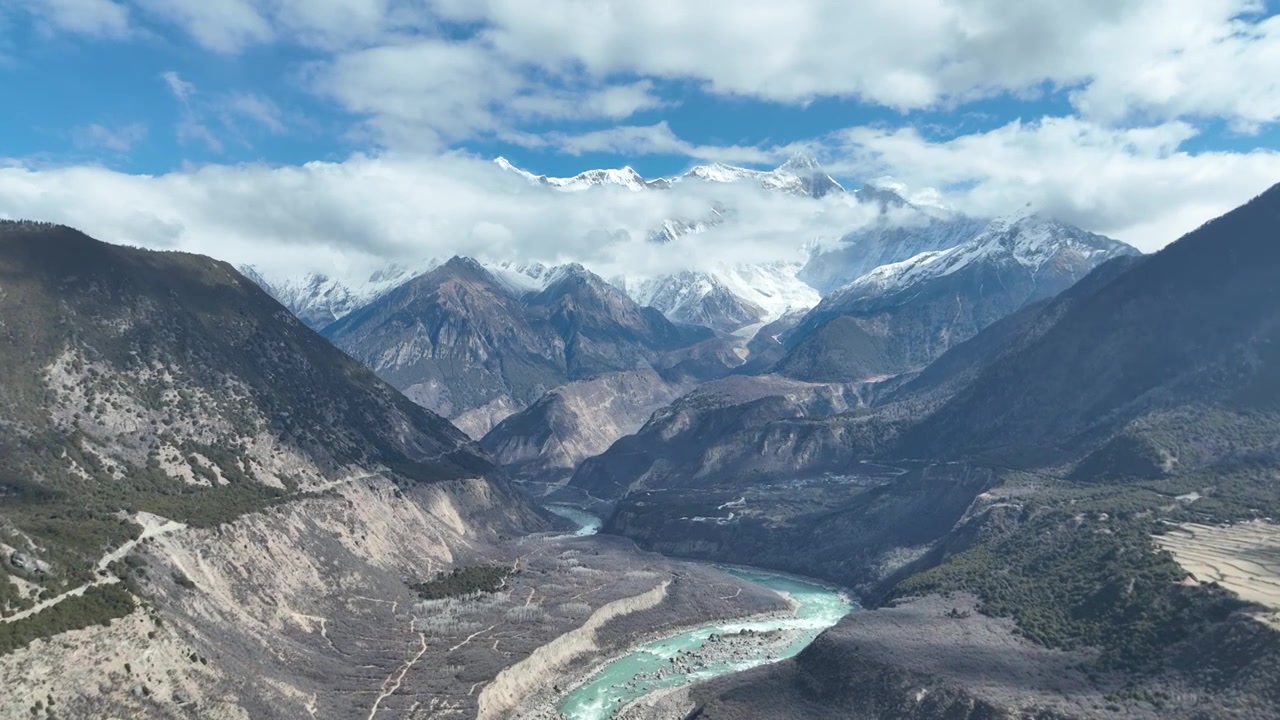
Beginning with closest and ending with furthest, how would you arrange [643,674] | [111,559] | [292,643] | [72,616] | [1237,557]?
1. [72,616]
2. [111,559]
3. [1237,557]
4. [292,643]
5. [643,674]

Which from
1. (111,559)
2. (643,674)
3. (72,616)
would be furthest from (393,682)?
(72,616)

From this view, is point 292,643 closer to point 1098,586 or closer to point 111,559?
point 111,559

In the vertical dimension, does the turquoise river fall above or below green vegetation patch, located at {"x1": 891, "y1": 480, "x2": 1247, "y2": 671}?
below

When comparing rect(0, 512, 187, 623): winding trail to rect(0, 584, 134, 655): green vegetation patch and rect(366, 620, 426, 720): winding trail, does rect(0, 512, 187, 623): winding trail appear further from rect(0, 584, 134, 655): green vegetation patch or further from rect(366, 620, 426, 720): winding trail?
rect(366, 620, 426, 720): winding trail

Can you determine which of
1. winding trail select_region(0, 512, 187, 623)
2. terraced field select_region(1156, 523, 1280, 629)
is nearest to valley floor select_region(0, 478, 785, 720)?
winding trail select_region(0, 512, 187, 623)

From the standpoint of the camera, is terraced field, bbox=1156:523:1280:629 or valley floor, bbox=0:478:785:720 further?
terraced field, bbox=1156:523:1280:629

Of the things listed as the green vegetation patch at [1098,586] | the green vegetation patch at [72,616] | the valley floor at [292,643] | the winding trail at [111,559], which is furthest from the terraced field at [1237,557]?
the winding trail at [111,559]
